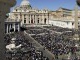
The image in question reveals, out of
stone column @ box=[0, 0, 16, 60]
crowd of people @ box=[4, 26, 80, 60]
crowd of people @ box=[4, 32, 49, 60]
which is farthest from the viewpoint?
crowd of people @ box=[4, 26, 80, 60]

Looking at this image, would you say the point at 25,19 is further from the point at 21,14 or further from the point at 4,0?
the point at 4,0

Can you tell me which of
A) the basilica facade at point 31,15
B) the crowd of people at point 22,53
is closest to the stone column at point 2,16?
the crowd of people at point 22,53

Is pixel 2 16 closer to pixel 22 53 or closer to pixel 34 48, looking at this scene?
pixel 22 53

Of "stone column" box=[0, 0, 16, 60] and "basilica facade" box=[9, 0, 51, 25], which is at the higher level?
"stone column" box=[0, 0, 16, 60]

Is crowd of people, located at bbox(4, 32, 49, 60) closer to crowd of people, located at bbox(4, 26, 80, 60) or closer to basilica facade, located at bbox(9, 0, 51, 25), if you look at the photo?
crowd of people, located at bbox(4, 26, 80, 60)

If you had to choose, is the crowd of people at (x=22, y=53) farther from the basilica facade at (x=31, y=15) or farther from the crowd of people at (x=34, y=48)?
the basilica facade at (x=31, y=15)

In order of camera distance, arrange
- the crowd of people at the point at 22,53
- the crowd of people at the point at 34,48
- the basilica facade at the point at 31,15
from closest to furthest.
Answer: the crowd of people at the point at 22,53 → the crowd of people at the point at 34,48 → the basilica facade at the point at 31,15

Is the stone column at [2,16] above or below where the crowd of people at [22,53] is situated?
above

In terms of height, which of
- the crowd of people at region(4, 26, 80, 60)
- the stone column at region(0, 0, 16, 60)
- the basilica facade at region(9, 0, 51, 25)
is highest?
the stone column at region(0, 0, 16, 60)

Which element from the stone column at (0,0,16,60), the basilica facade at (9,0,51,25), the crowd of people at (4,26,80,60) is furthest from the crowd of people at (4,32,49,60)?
the basilica facade at (9,0,51,25)

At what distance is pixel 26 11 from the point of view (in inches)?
4008

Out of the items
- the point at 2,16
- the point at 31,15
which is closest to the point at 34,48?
the point at 2,16

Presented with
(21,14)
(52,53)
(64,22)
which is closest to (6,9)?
(52,53)

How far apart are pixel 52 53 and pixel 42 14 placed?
76.8 meters
